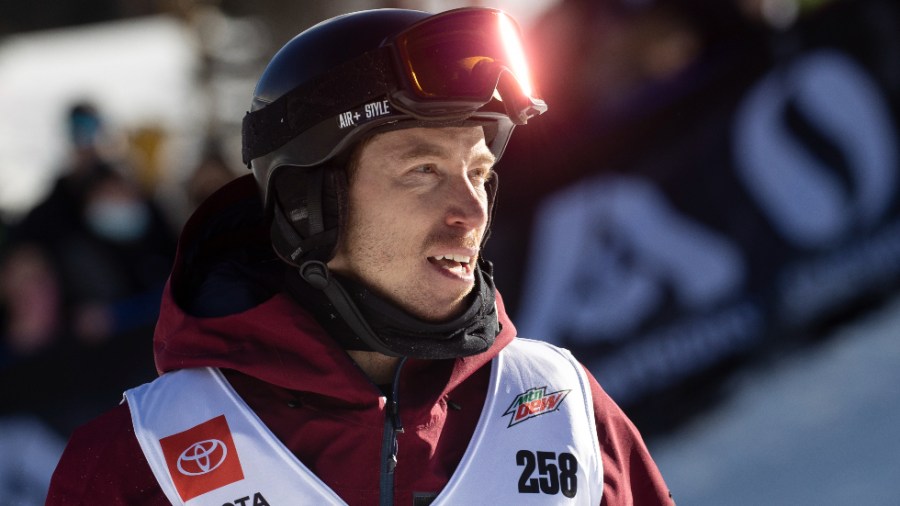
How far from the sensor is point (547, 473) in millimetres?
2791

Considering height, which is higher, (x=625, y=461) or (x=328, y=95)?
(x=328, y=95)

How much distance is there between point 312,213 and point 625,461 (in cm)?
89

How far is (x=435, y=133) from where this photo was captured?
2.86 meters

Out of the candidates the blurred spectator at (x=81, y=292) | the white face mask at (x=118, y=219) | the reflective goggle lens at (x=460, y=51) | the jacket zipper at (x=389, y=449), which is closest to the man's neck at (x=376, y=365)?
the jacket zipper at (x=389, y=449)

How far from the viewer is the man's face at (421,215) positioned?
2.80 metres

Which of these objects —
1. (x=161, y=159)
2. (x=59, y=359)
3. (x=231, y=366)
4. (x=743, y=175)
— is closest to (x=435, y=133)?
(x=231, y=366)

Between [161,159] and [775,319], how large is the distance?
5.35m

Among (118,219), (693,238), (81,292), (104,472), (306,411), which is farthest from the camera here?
(118,219)

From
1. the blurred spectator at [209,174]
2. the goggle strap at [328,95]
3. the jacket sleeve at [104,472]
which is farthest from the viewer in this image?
the blurred spectator at [209,174]

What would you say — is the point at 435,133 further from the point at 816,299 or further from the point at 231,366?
the point at 816,299

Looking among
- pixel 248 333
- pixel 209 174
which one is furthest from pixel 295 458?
pixel 209 174

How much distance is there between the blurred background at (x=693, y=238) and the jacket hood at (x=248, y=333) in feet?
9.33

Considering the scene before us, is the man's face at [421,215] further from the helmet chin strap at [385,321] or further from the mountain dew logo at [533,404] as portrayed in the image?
the mountain dew logo at [533,404]

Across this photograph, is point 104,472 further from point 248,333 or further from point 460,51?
point 460,51
